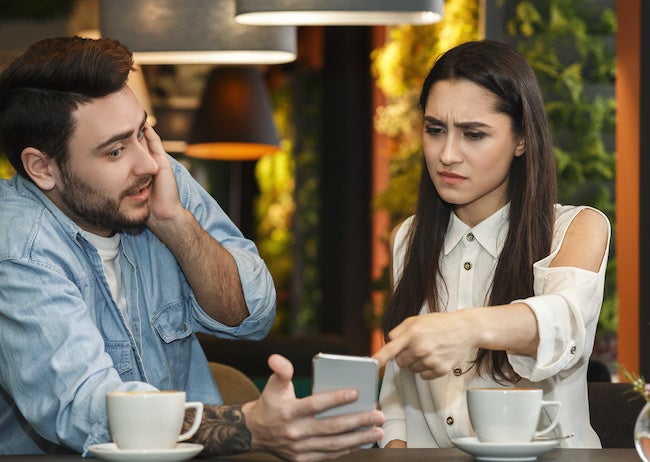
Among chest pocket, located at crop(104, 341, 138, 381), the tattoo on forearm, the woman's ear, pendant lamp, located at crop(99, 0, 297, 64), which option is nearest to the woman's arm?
the tattoo on forearm

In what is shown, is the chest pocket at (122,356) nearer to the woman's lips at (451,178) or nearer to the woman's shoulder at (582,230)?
the woman's lips at (451,178)

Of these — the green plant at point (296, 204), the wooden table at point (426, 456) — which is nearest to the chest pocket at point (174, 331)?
the wooden table at point (426, 456)

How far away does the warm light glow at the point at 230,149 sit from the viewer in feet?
23.5

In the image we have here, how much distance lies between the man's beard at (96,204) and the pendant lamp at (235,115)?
4.32 meters

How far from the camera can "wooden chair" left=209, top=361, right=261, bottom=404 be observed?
3.11m

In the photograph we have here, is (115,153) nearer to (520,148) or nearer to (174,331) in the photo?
(174,331)

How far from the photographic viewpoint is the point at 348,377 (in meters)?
1.88

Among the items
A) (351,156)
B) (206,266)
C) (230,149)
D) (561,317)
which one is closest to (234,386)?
(206,266)

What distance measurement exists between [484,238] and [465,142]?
26 cm

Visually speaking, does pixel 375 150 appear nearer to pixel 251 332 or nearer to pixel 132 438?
pixel 251 332

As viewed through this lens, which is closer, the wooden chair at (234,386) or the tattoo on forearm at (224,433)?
the tattoo on forearm at (224,433)

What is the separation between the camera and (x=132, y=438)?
6.27 feet

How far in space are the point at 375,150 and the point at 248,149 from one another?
4.49ft

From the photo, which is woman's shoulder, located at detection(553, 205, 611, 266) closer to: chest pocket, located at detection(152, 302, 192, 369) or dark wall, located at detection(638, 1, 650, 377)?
dark wall, located at detection(638, 1, 650, 377)
